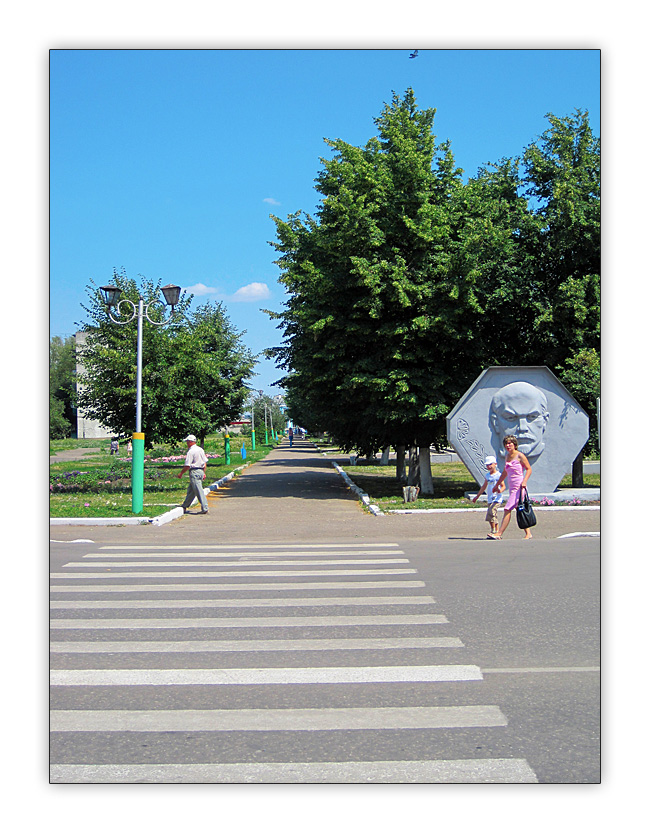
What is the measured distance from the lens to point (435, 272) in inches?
811

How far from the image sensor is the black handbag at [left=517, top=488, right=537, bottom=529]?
478 inches

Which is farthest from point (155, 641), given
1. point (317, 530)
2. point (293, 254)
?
point (293, 254)

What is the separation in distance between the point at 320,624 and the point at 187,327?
63.0 ft

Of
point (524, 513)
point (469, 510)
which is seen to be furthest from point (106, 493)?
point (524, 513)

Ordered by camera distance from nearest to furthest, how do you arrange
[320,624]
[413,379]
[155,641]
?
[155,641] < [320,624] < [413,379]

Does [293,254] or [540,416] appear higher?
[293,254]

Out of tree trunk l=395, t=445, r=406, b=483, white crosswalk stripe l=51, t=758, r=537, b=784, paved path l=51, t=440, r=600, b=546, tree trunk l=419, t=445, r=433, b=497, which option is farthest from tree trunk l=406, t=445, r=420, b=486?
white crosswalk stripe l=51, t=758, r=537, b=784

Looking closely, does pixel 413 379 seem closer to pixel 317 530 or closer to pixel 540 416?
pixel 540 416

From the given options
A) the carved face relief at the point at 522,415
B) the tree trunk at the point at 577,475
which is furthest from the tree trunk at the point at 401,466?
the carved face relief at the point at 522,415

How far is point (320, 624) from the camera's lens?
650 centimetres

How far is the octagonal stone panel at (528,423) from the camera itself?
18906 mm

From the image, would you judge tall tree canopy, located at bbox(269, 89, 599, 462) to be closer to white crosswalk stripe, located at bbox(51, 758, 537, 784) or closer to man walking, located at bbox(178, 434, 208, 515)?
man walking, located at bbox(178, 434, 208, 515)

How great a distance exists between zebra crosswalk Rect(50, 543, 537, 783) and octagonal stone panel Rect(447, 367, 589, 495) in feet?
35.8

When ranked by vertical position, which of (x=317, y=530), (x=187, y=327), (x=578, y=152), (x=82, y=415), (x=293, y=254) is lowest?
(x=317, y=530)
